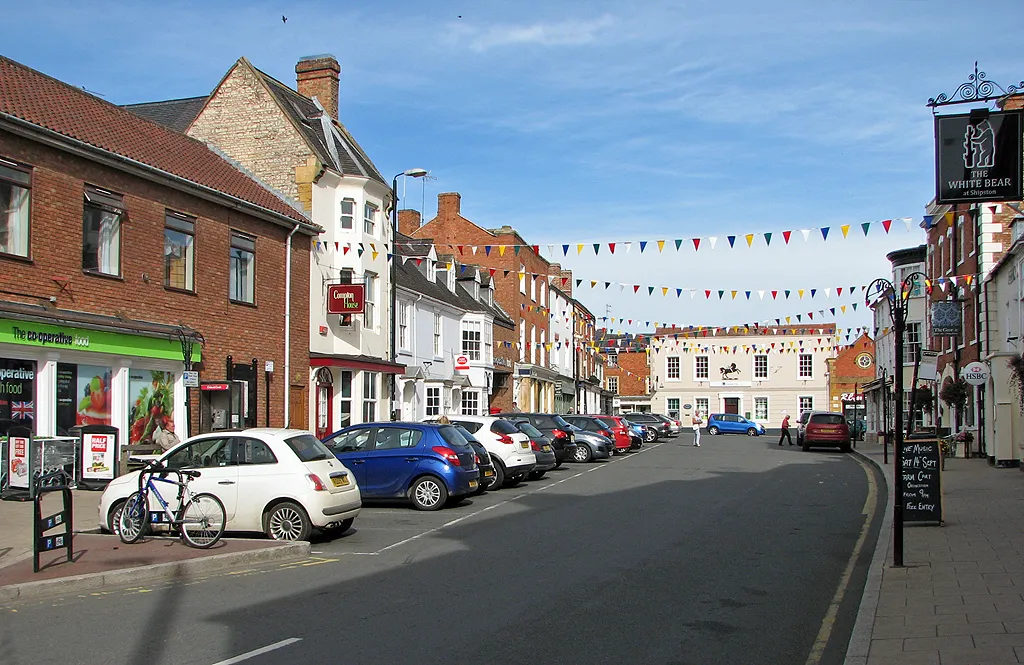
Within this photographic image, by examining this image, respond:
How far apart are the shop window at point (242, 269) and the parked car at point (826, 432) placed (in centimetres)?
2489

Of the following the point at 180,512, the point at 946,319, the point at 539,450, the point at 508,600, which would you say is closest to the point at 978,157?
the point at 508,600

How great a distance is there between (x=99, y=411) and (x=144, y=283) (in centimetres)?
303

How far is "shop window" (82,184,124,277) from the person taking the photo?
18.8 m

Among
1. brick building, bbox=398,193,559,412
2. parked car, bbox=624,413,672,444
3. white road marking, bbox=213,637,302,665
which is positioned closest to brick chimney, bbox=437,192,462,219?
brick building, bbox=398,193,559,412

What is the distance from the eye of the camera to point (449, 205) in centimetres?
5253

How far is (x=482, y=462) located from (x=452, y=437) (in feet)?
5.44

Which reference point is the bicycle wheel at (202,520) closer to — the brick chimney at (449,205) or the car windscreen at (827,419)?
the car windscreen at (827,419)

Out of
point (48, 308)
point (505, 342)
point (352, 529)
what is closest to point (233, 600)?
point (352, 529)

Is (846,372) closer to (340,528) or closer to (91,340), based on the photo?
(91,340)

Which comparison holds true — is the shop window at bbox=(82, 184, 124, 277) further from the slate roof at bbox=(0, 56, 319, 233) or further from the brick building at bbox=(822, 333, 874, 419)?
the brick building at bbox=(822, 333, 874, 419)

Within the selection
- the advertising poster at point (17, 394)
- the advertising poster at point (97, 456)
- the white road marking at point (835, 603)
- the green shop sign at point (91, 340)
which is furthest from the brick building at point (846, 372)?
the advertising poster at point (17, 394)

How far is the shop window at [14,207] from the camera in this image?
1684 centimetres

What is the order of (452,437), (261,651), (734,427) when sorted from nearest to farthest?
(261,651) → (452,437) → (734,427)

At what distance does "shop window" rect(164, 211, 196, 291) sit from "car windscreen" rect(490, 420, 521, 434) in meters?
7.61
